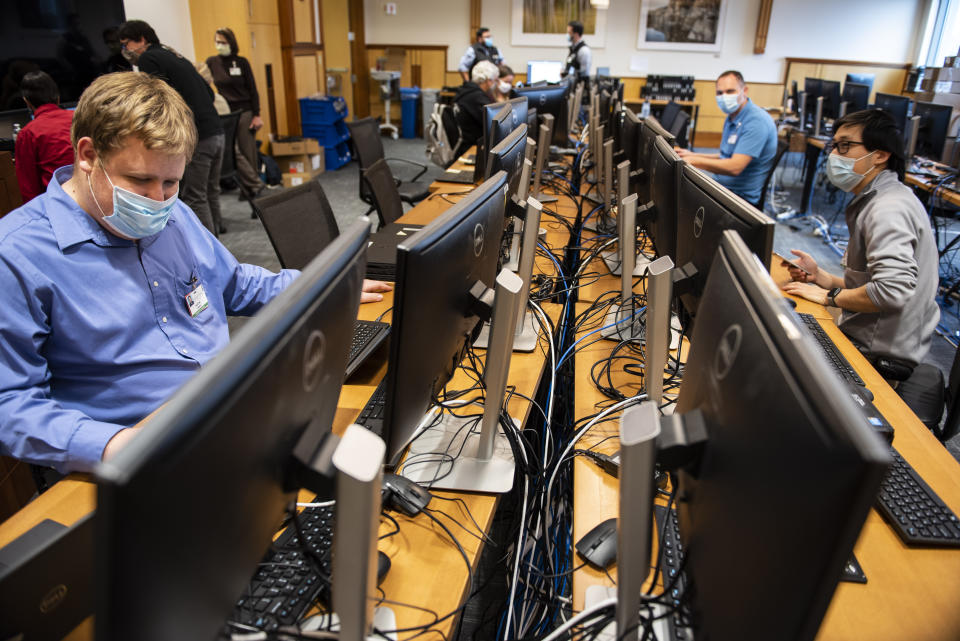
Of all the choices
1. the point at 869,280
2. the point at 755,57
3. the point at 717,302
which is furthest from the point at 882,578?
the point at 755,57

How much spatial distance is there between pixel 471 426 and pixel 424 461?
0.15m

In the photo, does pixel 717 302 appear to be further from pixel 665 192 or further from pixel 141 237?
pixel 141 237

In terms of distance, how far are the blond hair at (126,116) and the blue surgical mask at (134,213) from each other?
7 centimetres

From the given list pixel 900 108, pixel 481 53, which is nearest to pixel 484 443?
pixel 900 108

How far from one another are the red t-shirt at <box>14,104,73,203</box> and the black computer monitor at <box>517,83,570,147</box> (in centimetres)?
230

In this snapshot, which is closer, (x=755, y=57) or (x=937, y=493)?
(x=937, y=493)

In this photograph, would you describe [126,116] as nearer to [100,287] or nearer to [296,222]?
[100,287]

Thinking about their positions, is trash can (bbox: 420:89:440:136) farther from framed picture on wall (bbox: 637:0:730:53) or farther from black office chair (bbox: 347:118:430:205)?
black office chair (bbox: 347:118:430:205)

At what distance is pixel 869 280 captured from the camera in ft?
6.29

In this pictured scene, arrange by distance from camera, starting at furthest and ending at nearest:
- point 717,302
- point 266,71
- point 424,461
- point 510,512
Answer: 1. point 266,71
2. point 510,512
3. point 424,461
4. point 717,302

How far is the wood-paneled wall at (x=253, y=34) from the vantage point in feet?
18.7

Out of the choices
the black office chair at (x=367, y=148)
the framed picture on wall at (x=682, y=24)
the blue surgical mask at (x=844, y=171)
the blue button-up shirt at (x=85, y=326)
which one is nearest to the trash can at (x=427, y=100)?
the framed picture on wall at (x=682, y=24)

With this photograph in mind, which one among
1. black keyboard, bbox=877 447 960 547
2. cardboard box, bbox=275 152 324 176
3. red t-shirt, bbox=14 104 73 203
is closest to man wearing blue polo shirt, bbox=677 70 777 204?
black keyboard, bbox=877 447 960 547

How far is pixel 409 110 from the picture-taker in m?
9.55
